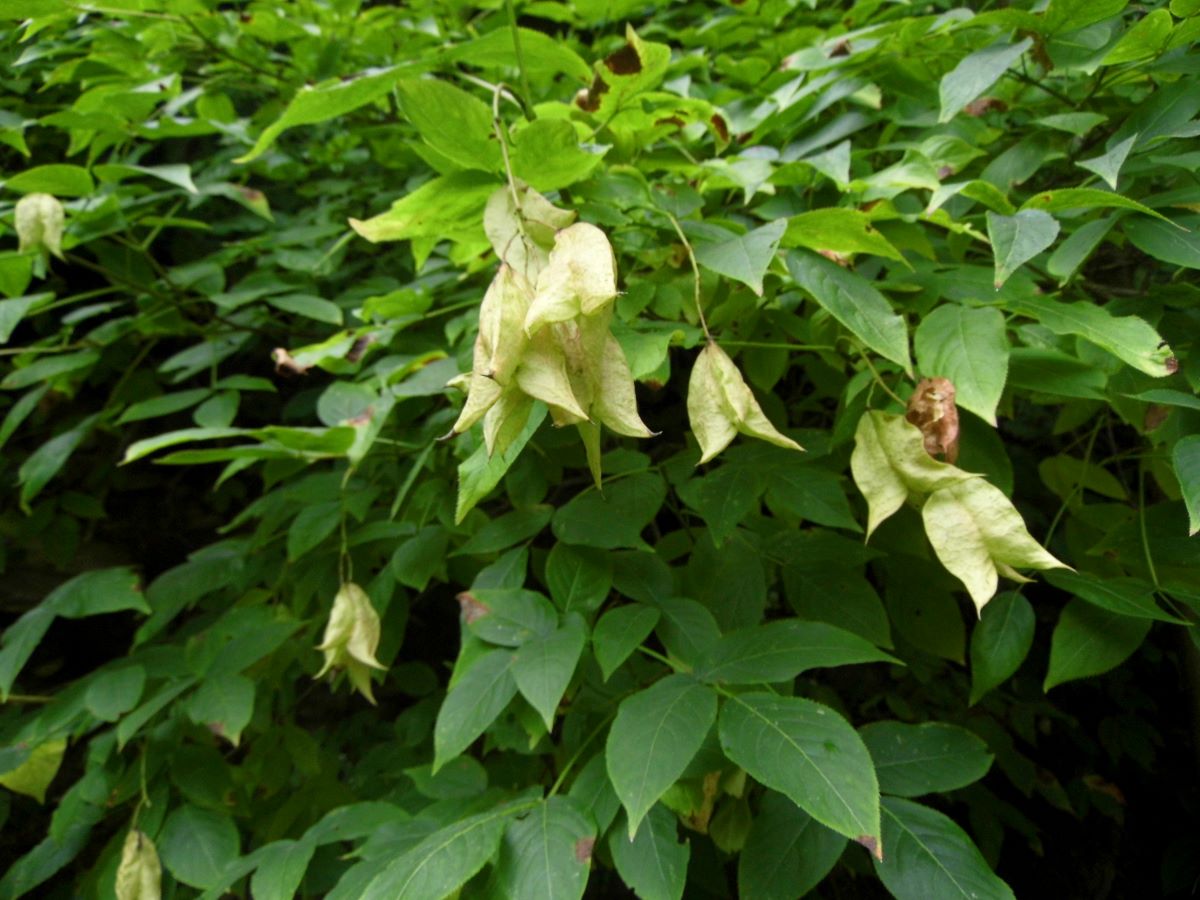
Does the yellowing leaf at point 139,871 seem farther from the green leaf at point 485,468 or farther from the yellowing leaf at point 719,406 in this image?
the yellowing leaf at point 719,406

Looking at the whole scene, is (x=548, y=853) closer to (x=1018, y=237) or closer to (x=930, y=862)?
(x=930, y=862)

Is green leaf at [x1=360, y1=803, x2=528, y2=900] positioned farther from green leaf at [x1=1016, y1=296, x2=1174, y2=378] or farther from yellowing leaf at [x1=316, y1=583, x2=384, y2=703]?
green leaf at [x1=1016, y1=296, x2=1174, y2=378]

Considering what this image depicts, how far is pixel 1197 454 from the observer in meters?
0.56

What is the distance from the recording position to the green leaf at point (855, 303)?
0.58 m

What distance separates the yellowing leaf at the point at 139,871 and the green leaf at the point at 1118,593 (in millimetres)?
982

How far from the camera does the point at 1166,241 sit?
2.08 feet

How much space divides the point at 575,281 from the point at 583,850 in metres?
0.43

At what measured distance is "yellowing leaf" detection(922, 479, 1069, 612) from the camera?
1.70ft

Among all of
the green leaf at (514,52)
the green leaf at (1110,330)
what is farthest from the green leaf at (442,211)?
the green leaf at (1110,330)

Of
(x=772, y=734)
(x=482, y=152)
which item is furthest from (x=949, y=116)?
(x=772, y=734)

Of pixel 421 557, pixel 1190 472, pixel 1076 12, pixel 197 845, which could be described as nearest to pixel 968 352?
pixel 1190 472

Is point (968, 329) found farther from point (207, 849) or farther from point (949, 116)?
point (207, 849)

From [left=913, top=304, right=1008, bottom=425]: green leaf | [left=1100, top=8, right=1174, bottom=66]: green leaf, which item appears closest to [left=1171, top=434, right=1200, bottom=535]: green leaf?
[left=913, top=304, right=1008, bottom=425]: green leaf

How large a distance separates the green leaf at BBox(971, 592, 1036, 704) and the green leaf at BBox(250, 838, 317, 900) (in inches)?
25.5
